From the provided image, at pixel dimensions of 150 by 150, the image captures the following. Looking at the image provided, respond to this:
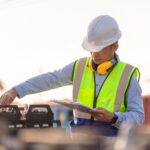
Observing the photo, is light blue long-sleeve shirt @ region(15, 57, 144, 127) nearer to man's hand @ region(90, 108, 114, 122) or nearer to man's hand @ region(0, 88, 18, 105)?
man's hand @ region(0, 88, 18, 105)

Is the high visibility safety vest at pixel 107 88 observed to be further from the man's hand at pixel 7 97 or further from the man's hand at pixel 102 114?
the man's hand at pixel 7 97

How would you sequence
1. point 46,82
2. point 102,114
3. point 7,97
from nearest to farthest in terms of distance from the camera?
point 102,114 → point 7,97 → point 46,82

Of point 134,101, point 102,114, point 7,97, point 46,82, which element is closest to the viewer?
point 102,114

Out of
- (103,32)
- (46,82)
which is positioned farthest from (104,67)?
(46,82)

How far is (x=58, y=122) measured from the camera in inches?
135

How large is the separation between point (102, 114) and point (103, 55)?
0.63 metres

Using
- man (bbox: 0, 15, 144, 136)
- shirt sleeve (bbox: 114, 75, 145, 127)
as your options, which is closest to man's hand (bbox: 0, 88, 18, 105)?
man (bbox: 0, 15, 144, 136)

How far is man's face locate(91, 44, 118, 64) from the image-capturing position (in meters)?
3.93

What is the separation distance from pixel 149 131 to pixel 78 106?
2.14 meters

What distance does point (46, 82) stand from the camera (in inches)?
166

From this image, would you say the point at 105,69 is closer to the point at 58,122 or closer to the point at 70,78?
the point at 70,78

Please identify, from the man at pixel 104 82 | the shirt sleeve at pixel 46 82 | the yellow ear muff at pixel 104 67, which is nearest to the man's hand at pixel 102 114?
the man at pixel 104 82

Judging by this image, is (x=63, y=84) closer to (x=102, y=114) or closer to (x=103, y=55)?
(x=103, y=55)

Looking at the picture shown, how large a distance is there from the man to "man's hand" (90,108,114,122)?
69mm
